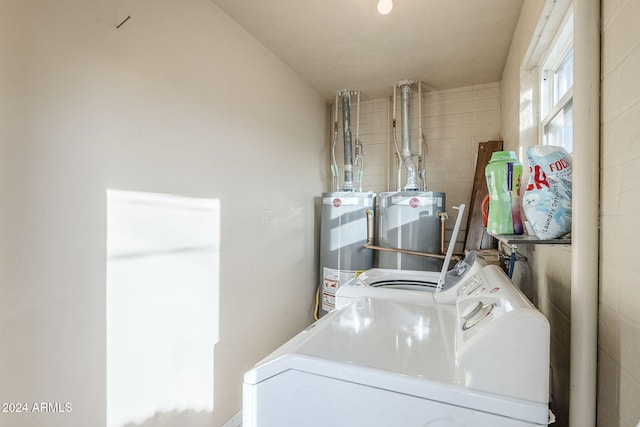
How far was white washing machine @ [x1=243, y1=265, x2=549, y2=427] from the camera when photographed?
0.65 meters

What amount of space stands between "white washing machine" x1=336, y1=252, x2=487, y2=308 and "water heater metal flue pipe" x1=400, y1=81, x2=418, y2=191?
3.76 ft

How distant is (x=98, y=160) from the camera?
1.17 metres

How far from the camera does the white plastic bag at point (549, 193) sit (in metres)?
0.80

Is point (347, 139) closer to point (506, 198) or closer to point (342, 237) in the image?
point (342, 237)

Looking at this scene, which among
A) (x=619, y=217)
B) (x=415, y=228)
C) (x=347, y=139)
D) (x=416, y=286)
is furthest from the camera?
(x=347, y=139)

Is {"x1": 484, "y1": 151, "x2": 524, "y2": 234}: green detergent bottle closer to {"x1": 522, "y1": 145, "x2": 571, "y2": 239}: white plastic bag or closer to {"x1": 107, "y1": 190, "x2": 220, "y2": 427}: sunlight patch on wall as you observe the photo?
{"x1": 522, "y1": 145, "x2": 571, "y2": 239}: white plastic bag

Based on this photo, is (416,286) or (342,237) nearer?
(416,286)

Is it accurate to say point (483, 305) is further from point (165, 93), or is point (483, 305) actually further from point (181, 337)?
point (165, 93)

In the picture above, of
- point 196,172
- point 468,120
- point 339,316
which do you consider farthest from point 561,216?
point 468,120

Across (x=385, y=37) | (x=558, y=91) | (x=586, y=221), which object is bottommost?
(x=586, y=221)

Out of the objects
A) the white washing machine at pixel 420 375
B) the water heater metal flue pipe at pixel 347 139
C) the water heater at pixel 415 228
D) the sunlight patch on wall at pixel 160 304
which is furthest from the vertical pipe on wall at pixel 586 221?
the water heater metal flue pipe at pixel 347 139

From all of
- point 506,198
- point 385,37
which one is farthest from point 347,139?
point 506,198

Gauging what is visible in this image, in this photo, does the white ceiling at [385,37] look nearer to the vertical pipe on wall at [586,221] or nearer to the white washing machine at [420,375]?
the vertical pipe on wall at [586,221]

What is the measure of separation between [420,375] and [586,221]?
0.50 metres
